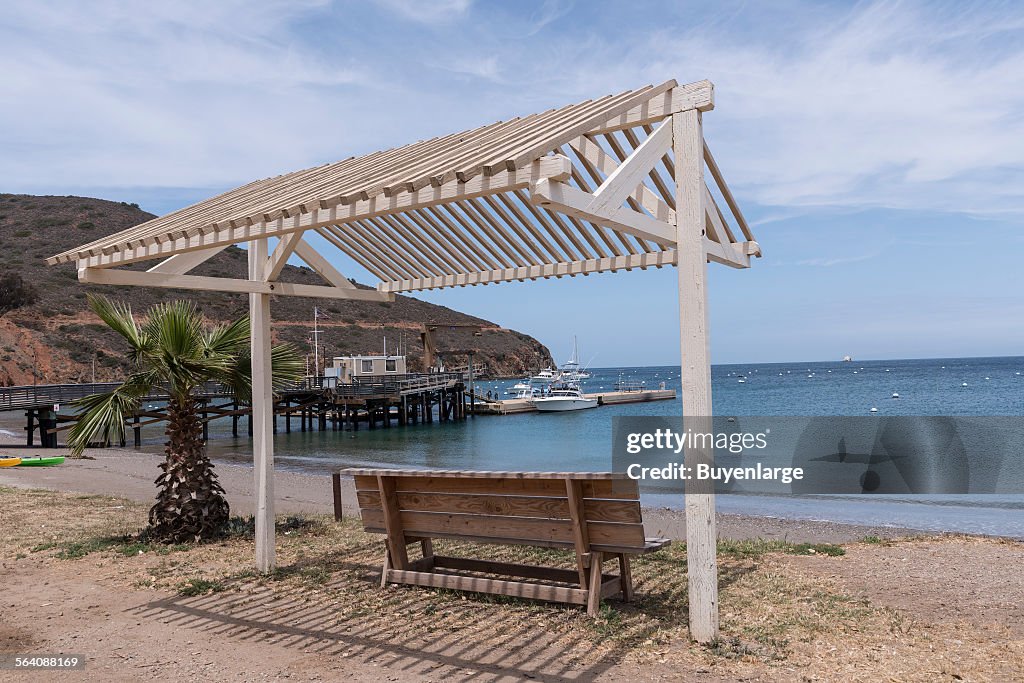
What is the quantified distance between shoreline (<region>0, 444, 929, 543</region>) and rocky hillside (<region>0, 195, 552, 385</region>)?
1774cm

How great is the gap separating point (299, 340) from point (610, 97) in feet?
169

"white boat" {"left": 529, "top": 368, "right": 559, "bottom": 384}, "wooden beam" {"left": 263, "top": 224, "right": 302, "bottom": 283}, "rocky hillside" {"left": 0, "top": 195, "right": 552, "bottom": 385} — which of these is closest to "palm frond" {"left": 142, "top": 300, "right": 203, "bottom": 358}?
"wooden beam" {"left": 263, "top": 224, "right": 302, "bottom": 283}

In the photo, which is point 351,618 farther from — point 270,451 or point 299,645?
point 270,451

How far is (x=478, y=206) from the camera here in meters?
5.58

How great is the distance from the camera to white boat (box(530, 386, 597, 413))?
5191 cm

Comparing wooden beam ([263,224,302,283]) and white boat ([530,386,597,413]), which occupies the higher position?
wooden beam ([263,224,302,283])

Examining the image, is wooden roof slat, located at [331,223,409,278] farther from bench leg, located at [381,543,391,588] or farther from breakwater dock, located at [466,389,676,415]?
breakwater dock, located at [466,389,676,415]

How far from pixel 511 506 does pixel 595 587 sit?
0.67 m

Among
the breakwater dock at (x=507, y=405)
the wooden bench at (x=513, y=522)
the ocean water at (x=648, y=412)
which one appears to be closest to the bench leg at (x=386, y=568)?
the wooden bench at (x=513, y=522)

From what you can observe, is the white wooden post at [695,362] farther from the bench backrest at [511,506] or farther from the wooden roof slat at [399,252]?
the wooden roof slat at [399,252]

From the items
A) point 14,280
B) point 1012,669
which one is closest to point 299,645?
point 1012,669

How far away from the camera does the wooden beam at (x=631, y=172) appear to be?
365 centimetres

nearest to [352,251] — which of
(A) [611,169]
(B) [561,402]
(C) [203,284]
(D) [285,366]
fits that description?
(D) [285,366]

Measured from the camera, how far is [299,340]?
53.7 meters
